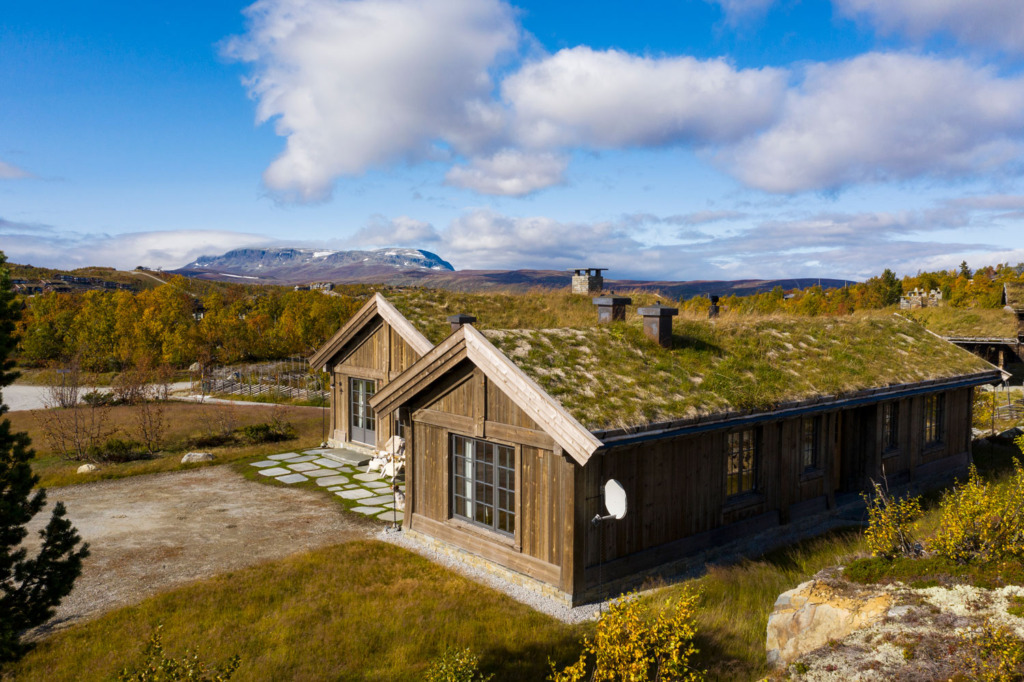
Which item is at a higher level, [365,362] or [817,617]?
[365,362]

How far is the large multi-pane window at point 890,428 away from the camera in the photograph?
15273mm

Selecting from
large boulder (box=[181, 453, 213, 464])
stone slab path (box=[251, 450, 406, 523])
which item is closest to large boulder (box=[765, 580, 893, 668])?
stone slab path (box=[251, 450, 406, 523])

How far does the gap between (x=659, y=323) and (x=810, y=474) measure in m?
4.70

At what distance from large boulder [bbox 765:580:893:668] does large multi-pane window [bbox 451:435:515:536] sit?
4.46 m

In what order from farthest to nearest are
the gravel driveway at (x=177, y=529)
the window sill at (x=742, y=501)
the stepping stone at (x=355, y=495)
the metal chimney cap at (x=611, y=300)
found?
the stepping stone at (x=355, y=495) → the metal chimney cap at (x=611, y=300) → the window sill at (x=742, y=501) → the gravel driveway at (x=177, y=529)

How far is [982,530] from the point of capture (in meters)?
8.20

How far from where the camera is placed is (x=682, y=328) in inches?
565

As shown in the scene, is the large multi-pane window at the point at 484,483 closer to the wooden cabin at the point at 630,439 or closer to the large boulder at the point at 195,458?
the wooden cabin at the point at 630,439

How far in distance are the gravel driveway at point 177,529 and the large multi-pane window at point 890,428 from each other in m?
12.4

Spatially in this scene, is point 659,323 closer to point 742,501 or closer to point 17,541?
point 742,501

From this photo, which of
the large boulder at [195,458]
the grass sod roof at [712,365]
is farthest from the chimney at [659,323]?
the large boulder at [195,458]

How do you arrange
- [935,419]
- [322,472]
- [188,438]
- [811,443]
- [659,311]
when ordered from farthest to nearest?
[188,438] < [322,472] < [935,419] < [811,443] < [659,311]

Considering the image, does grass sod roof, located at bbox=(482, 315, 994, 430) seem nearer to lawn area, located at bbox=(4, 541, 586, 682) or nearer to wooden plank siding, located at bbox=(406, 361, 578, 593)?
wooden plank siding, located at bbox=(406, 361, 578, 593)

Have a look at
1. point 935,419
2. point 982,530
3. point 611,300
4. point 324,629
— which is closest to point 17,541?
point 324,629
